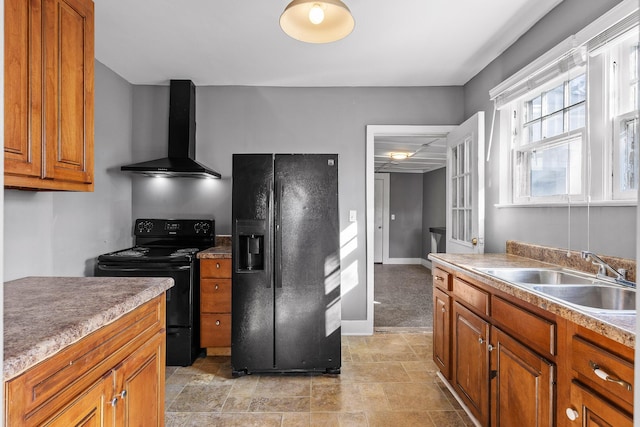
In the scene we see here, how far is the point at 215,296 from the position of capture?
9.78 ft

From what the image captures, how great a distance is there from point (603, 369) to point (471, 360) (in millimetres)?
962

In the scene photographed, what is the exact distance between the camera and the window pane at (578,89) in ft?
6.58

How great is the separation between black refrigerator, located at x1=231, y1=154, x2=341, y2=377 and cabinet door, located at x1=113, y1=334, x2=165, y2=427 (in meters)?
1.04

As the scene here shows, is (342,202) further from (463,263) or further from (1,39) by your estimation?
(1,39)

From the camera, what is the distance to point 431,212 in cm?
779

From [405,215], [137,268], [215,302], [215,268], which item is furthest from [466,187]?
[405,215]

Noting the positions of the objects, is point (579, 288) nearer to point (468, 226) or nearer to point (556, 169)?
point (556, 169)

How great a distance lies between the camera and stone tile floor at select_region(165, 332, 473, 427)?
2143 millimetres

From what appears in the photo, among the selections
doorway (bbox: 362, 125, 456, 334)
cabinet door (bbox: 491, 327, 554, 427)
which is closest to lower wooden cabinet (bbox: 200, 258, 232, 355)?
doorway (bbox: 362, 125, 456, 334)

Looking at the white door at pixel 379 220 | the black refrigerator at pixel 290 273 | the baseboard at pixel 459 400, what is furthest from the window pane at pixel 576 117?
the white door at pixel 379 220

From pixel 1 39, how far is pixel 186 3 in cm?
197

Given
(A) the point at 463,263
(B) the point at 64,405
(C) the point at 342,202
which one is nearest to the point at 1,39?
(B) the point at 64,405

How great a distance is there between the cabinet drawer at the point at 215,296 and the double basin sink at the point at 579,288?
6.54ft

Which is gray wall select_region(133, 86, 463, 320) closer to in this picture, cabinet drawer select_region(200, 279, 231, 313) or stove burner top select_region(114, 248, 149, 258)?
stove burner top select_region(114, 248, 149, 258)
